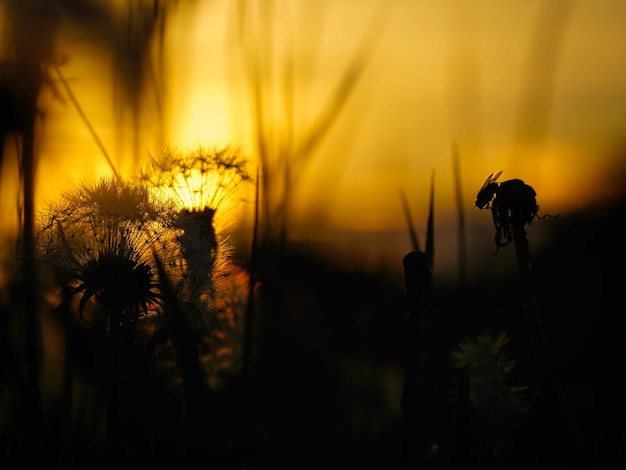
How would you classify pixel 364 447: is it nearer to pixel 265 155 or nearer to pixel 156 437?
pixel 156 437

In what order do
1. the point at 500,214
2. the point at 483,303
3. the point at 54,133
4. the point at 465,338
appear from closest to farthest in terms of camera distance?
the point at 500,214, the point at 465,338, the point at 54,133, the point at 483,303

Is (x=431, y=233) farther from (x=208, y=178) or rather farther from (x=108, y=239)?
(x=208, y=178)

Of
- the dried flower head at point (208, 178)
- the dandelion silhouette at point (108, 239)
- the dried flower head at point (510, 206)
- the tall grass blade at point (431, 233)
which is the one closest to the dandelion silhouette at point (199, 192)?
the dried flower head at point (208, 178)

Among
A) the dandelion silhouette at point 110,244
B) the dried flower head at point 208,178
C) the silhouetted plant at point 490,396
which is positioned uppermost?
the dried flower head at point 208,178

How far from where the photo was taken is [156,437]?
1823 millimetres

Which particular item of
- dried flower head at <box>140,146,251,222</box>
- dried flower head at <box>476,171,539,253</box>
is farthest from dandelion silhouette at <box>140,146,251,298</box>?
dried flower head at <box>476,171,539,253</box>

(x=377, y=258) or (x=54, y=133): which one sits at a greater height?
(x=54, y=133)

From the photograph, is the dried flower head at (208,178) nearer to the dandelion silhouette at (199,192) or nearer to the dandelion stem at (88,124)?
the dandelion silhouette at (199,192)

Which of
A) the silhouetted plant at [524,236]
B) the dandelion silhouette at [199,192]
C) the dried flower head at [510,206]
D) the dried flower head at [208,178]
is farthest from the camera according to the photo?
the dried flower head at [208,178]

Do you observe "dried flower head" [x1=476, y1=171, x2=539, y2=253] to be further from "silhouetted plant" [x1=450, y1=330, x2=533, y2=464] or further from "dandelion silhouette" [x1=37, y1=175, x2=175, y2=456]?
"dandelion silhouette" [x1=37, y1=175, x2=175, y2=456]

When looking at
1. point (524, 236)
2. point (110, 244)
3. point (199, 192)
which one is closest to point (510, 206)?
point (524, 236)

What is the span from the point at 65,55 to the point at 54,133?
21 centimetres

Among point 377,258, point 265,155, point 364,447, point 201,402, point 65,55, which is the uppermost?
point 65,55

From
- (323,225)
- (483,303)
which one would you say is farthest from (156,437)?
(483,303)
